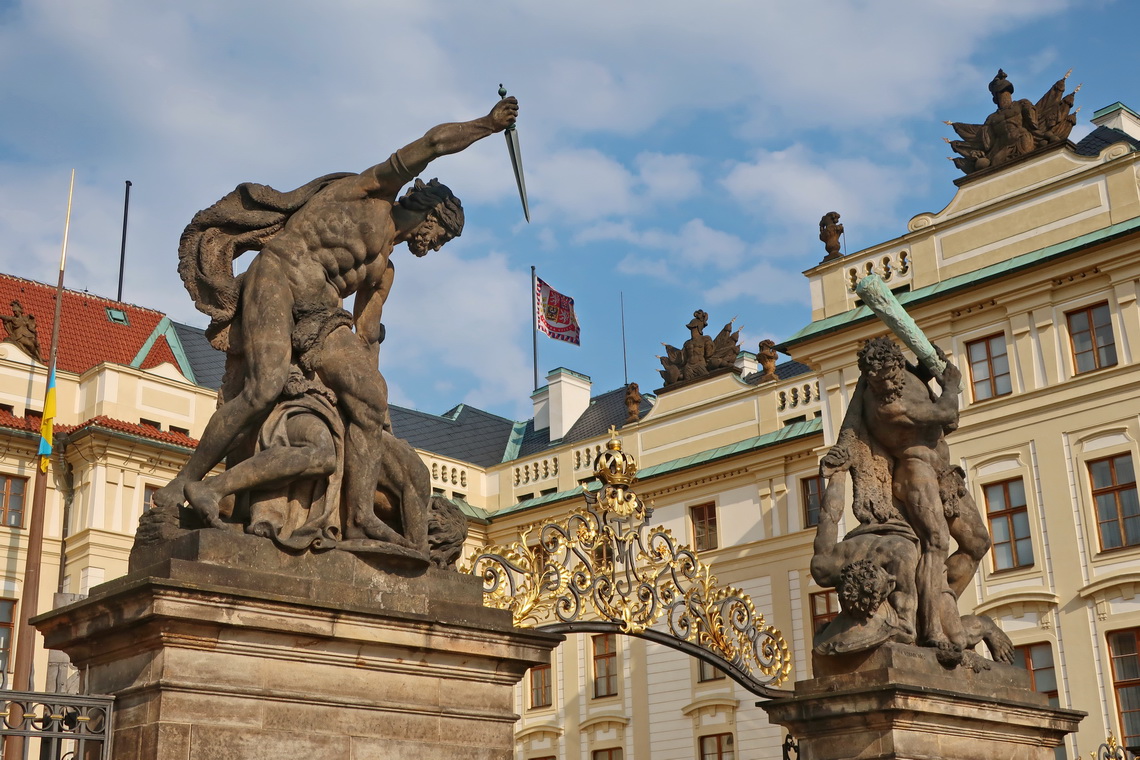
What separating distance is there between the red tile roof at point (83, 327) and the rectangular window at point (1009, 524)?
20797 mm

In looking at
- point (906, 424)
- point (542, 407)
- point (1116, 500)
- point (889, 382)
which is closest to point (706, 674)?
point (1116, 500)

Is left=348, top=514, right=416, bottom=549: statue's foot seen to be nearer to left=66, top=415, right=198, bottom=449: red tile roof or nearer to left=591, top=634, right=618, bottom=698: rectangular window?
left=66, top=415, right=198, bottom=449: red tile roof

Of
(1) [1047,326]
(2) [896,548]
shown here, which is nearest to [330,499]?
(2) [896,548]

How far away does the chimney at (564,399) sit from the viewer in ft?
134

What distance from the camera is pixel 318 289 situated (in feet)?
21.7

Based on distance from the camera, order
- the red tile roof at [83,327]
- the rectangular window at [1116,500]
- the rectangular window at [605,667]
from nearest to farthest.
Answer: the rectangular window at [1116,500]
the rectangular window at [605,667]
the red tile roof at [83,327]

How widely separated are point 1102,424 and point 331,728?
21.7m

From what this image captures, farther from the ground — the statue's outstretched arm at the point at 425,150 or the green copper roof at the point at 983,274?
the green copper roof at the point at 983,274

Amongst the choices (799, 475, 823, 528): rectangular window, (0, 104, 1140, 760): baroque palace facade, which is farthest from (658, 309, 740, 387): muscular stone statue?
(799, 475, 823, 528): rectangular window

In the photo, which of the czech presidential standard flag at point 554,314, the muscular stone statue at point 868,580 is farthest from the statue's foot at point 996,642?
the czech presidential standard flag at point 554,314

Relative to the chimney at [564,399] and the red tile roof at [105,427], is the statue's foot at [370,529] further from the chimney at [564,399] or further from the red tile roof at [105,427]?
the chimney at [564,399]

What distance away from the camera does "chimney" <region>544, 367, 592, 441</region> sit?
134 feet

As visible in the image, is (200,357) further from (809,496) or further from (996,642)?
(996,642)

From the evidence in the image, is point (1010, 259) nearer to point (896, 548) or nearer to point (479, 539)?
point (479, 539)
